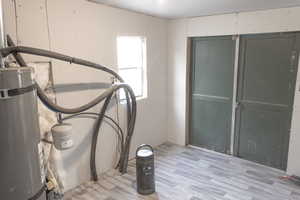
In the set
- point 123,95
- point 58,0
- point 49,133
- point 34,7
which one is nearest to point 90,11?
point 58,0

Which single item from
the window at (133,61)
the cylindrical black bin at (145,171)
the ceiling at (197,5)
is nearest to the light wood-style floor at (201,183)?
the cylindrical black bin at (145,171)

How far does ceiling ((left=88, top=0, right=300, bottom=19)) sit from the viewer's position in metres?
2.90

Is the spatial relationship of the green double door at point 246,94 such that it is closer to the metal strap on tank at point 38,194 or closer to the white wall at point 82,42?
the white wall at point 82,42

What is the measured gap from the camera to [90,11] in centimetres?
299

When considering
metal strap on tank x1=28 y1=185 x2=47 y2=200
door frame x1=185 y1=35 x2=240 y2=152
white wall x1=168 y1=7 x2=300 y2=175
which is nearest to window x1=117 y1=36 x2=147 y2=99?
white wall x1=168 y1=7 x2=300 y2=175

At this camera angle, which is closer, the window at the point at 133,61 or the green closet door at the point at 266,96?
the green closet door at the point at 266,96

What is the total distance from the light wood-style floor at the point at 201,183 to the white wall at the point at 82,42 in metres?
0.32

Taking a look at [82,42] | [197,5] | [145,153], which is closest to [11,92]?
[82,42]

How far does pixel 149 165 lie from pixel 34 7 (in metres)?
2.23

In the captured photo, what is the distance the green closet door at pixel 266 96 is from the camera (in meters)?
3.30

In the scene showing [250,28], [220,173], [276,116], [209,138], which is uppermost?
[250,28]

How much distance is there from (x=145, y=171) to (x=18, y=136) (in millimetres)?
2031

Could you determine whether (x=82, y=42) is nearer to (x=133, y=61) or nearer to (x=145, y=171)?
(x=133, y=61)

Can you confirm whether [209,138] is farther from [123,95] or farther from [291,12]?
[291,12]
